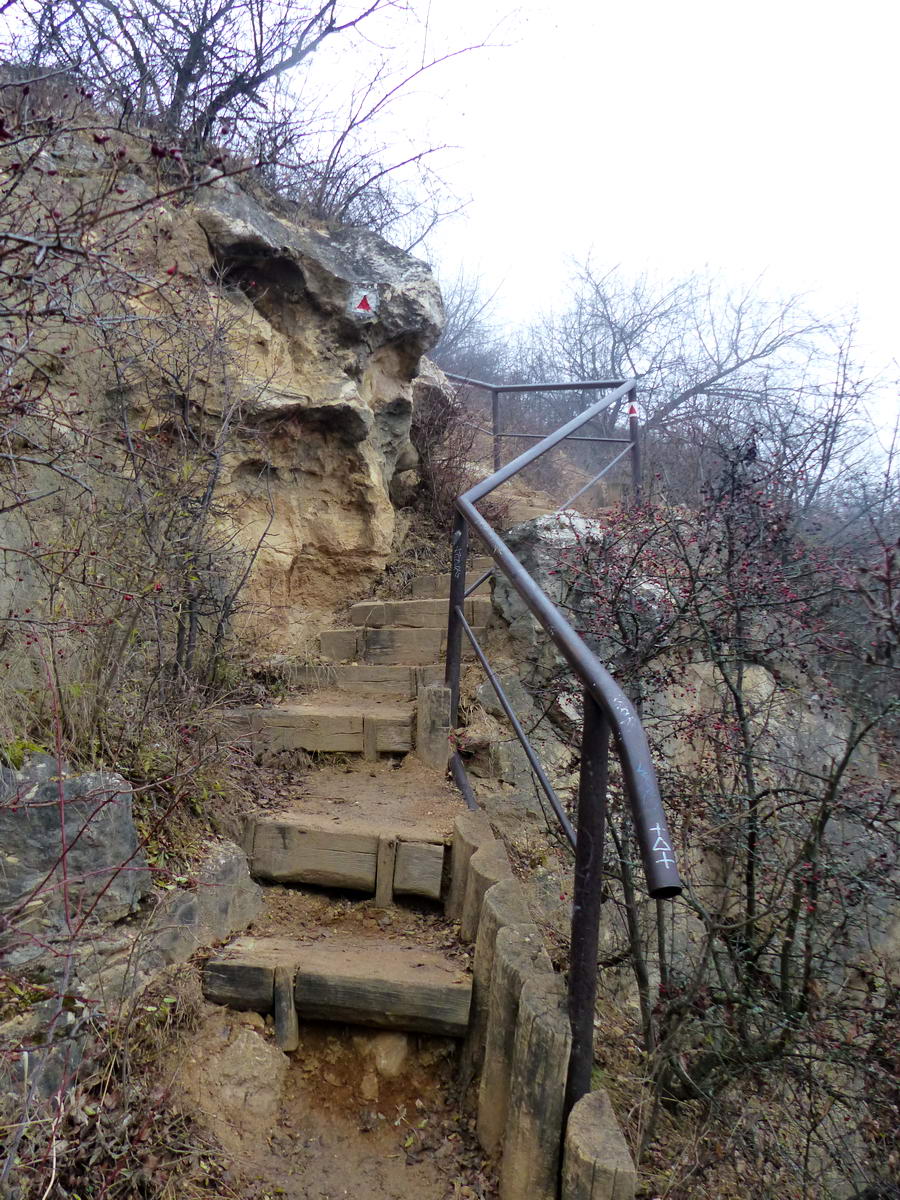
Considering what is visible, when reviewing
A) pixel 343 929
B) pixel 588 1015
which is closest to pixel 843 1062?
pixel 588 1015

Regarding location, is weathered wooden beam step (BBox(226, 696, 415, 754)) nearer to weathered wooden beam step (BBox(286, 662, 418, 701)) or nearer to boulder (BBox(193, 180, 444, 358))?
weathered wooden beam step (BBox(286, 662, 418, 701))

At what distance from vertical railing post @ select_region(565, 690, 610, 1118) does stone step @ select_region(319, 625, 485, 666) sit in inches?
105

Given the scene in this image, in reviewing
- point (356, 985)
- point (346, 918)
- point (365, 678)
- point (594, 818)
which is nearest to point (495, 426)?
point (365, 678)

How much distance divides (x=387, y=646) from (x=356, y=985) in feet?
8.58

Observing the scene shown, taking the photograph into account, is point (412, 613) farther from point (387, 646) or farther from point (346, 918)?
point (346, 918)

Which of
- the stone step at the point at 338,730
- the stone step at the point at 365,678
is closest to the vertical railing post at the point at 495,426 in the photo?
the stone step at the point at 365,678

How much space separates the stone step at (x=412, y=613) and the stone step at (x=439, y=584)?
1.25 ft

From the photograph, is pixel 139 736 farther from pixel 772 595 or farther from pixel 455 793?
pixel 772 595

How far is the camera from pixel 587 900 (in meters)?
1.77

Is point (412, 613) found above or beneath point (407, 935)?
above

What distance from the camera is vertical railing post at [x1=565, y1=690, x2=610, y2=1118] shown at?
1.74 metres

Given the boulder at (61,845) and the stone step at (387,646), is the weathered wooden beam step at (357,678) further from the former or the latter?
the boulder at (61,845)

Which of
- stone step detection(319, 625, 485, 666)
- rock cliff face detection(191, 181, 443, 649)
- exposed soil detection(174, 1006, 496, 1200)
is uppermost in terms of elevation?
rock cliff face detection(191, 181, 443, 649)

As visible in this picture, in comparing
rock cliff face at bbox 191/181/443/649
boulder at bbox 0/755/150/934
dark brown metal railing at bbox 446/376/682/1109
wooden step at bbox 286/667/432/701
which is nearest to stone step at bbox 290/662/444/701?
wooden step at bbox 286/667/432/701
